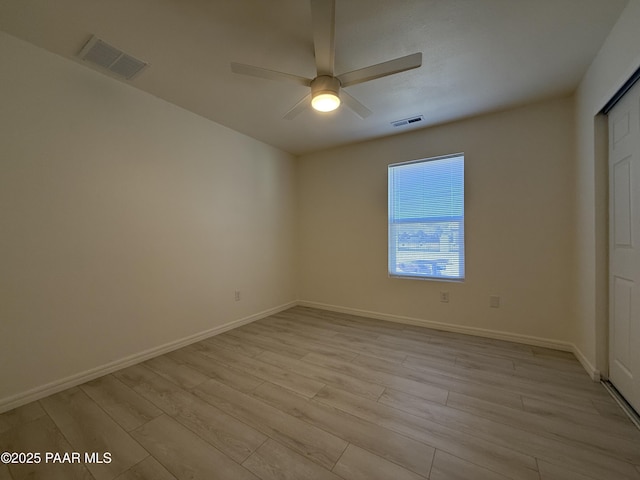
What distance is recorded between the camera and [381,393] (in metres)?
1.88

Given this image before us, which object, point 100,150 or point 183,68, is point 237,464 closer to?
point 100,150

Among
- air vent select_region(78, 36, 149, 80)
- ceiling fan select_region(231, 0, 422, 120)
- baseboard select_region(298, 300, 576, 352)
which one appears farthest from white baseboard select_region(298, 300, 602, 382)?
air vent select_region(78, 36, 149, 80)

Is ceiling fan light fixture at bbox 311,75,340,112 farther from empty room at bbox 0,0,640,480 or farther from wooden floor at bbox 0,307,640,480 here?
wooden floor at bbox 0,307,640,480

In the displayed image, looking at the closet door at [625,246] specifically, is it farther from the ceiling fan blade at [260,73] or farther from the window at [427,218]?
the ceiling fan blade at [260,73]

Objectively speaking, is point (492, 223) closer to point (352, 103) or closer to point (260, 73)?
point (352, 103)

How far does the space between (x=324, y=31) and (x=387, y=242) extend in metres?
2.62

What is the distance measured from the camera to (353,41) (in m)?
1.82

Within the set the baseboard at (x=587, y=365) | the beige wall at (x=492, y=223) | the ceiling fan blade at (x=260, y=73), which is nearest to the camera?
the ceiling fan blade at (x=260, y=73)

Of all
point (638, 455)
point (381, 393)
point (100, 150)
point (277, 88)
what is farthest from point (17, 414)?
point (638, 455)

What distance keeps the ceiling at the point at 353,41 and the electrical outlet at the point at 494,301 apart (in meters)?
2.09

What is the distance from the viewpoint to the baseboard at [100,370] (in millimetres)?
1759

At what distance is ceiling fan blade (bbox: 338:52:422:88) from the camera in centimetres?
150

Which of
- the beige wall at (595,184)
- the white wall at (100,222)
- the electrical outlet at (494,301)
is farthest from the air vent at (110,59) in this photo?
the electrical outlet at (494,301)

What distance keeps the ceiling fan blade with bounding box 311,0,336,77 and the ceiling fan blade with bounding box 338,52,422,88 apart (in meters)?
0.14
